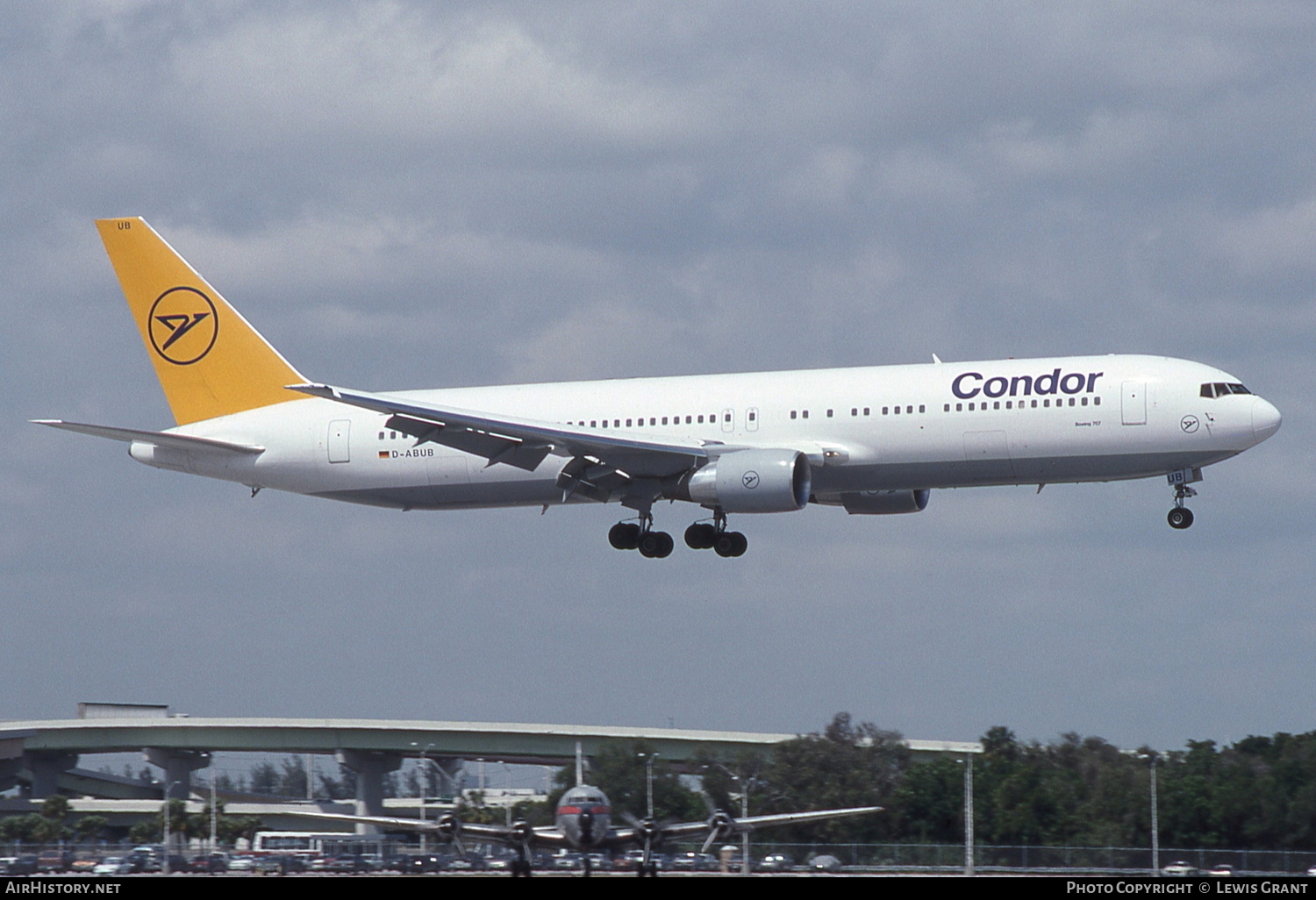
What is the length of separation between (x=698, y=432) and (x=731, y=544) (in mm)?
4176

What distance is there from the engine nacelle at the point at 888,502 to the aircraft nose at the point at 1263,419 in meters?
10.6

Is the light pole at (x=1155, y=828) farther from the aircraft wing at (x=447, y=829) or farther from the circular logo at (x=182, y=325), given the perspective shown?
the circular logo at (x=182, y=325)

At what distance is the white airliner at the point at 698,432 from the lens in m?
46.1

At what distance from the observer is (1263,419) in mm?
45656

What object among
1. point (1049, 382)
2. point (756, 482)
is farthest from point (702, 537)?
point (1049, 382)

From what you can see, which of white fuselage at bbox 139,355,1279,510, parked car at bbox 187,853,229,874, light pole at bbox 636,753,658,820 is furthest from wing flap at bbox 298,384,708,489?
light pole at bbox 636,753,658,820

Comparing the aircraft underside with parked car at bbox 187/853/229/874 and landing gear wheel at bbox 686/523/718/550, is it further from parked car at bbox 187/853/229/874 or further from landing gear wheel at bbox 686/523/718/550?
parked car at bbox 187/853/229/874

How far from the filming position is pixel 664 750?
95875 mm

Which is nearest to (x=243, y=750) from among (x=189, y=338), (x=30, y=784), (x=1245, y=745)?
(x=30, y=784)

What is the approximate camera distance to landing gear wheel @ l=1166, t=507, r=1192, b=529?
4762 cm

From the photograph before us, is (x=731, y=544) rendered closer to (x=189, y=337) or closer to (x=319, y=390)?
(x=319, y=390)

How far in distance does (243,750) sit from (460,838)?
60245 mm

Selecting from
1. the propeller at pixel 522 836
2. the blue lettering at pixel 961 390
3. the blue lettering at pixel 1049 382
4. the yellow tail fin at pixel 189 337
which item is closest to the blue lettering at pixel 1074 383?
the blue lettering at pixel 1049 382

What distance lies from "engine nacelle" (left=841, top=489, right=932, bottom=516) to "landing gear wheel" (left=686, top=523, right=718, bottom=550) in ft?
13.2
